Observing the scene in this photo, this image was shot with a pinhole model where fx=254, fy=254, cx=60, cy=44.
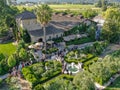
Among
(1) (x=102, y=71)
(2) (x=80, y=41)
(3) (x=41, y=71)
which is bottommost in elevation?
(2) (x=80, y=41)

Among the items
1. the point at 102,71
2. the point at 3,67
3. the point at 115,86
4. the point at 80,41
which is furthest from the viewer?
the point at 80,41

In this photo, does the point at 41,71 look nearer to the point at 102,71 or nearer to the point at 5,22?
the point at 102,71

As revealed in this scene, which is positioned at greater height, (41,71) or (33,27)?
(33,27)

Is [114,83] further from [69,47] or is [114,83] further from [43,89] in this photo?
[69,47]

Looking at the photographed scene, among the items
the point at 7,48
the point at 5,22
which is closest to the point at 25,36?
the point at 7,48

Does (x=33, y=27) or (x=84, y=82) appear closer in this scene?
(x=84, y=82)

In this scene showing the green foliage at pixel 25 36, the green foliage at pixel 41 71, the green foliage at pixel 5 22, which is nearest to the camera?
the green foliage at pixel 41 71

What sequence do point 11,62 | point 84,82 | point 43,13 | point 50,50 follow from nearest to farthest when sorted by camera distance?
point 84,82
point 11,62
point 43,13
point 50,50

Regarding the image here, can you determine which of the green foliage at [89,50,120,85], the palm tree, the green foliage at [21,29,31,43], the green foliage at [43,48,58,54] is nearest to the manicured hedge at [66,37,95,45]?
the green foliage at [43,48,58,54]

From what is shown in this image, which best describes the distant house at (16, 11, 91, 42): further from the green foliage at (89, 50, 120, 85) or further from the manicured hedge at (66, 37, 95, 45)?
the green foliage at (89, 50, 120, 85)

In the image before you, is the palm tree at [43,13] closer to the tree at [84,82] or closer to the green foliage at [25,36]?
the green foliage at [25,36]

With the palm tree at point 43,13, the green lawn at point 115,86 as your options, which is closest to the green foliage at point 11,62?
the palm tree at point 43,13
